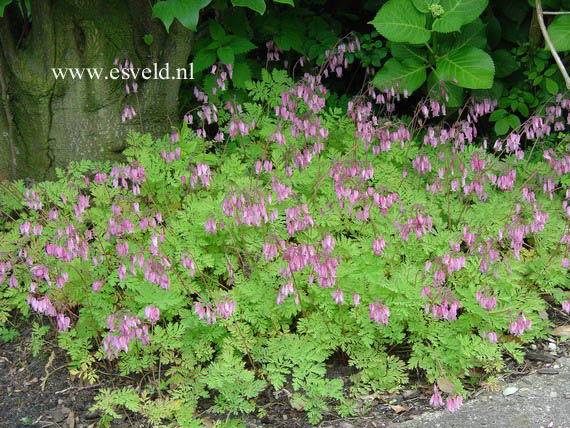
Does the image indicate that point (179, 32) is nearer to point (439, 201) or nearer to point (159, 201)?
point (159, 201)

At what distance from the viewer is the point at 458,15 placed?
4.73m

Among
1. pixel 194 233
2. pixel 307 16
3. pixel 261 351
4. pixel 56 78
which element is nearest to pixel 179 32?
pixel 56 78

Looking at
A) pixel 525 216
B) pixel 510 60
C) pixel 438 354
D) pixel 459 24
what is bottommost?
pixel 438 354

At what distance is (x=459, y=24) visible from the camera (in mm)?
4625

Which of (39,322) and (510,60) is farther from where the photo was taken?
(510,60)

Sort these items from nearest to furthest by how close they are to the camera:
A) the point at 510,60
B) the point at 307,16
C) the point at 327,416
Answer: the point at 327,416, the point at 510,60, the point at 307,16

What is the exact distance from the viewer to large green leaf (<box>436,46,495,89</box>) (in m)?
4.58

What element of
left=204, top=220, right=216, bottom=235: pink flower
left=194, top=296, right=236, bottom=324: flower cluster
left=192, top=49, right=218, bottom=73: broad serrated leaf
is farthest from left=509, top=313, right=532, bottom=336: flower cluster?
left=192, top=49, right=218, bottom=73: broad serrated leaf

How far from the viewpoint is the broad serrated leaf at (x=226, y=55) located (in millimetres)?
4691

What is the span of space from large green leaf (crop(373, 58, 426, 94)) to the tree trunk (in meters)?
1.54

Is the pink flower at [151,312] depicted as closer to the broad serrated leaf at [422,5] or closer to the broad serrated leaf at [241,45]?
the broad serrated leaf at [241,45]

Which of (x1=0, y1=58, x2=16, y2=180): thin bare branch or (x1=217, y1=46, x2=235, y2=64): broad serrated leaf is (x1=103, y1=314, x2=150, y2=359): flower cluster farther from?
(x1=0, y1=58, x2=16, y2=180): thin bare branch

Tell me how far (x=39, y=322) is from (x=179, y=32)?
235cm

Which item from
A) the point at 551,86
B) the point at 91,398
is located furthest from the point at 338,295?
the point at 551,86
